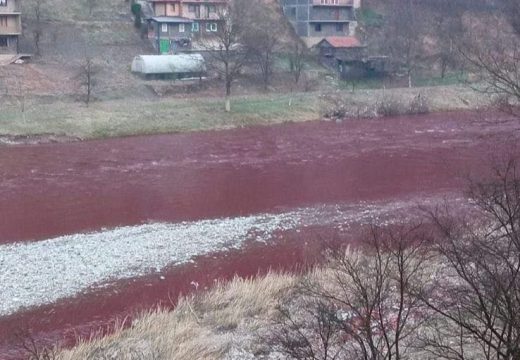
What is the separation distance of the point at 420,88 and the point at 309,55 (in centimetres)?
929

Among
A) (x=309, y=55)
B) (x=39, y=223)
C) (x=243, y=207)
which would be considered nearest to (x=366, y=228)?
(x=243, y=207)

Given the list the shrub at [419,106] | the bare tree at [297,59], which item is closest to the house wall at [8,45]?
the bare tree at [297,59]

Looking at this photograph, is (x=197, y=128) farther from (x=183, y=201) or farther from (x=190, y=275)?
(x=190, y=275)

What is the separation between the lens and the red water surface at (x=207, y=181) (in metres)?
13.7

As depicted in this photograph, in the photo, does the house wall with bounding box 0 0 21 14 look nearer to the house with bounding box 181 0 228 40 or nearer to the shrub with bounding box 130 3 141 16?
the shrub with bounding box 130 3 141 16

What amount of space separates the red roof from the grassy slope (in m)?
8.70

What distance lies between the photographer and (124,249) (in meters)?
16.0

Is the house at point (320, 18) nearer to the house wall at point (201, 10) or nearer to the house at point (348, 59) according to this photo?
the house at point (348, 59)

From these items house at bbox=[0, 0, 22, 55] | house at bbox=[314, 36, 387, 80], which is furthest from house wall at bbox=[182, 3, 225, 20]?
house at bbox=[0, 0, 22, 55]

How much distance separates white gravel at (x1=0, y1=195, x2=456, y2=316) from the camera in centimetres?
1350

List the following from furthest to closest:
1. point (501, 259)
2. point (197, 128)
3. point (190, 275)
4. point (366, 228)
Result: 1. point (197, 128)
2. point (366, 228)
3. point (190, 275)
4. point (501, 259)

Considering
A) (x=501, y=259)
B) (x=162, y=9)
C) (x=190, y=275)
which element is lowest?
(x=190, y=275)

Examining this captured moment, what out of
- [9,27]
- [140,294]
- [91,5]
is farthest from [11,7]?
[140,294]

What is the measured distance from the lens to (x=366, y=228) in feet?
56.6
